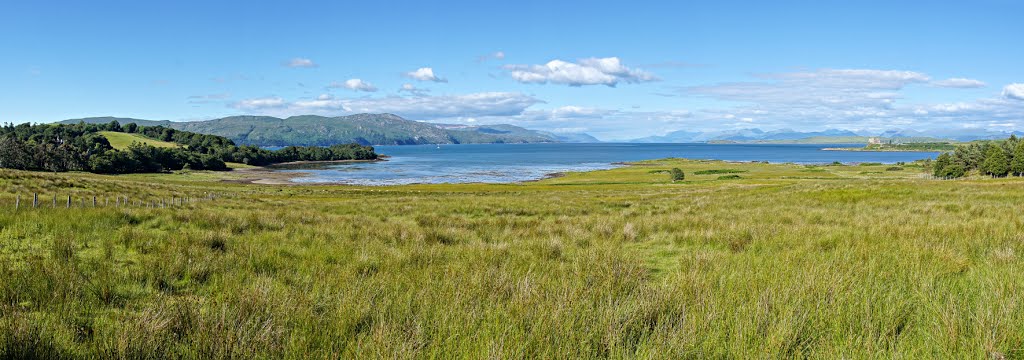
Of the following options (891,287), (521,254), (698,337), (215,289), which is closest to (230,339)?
(215,289)

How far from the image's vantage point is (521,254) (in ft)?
23.7

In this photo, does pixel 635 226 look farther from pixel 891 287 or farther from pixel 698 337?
pixel 698 337

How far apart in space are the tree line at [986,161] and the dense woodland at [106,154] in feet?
536

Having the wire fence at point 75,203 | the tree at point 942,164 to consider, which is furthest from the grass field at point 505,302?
the tree at point 942,164

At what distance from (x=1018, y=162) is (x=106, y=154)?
176m

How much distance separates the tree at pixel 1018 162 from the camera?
81.7m

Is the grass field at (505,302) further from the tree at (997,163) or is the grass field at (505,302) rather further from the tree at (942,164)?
the tree at (942,164)

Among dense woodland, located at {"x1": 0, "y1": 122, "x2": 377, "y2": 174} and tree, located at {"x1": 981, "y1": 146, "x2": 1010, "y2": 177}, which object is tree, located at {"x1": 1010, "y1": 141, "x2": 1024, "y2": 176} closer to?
tree, located at {"x1": 981, "y1": 146, "x2": 1010, "y2": 177}

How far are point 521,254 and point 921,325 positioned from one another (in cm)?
448

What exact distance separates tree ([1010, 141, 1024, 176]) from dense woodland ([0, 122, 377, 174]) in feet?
Answer: 543

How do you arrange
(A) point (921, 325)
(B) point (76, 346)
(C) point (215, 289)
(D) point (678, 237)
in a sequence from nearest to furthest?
1. (B) point (76, 346)
2. (A) point (921, 325)
3. (C) point (215, 289)
4. (D) point (678, 237)

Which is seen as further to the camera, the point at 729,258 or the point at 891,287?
the point at 729,258

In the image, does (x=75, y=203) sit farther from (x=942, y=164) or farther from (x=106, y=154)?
(x=942, y=164)

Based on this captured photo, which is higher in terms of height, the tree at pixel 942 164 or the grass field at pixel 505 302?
the grass field at pixel 505 302
